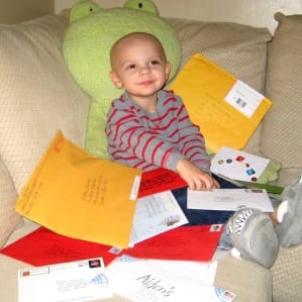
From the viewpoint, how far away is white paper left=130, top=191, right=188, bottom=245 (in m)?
0.95

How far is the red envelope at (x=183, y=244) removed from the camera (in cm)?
90

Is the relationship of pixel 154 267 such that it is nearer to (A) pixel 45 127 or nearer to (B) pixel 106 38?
(A) pixel 45 127

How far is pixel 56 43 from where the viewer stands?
4.36 feet

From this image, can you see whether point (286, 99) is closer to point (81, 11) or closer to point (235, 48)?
point (235, 48)

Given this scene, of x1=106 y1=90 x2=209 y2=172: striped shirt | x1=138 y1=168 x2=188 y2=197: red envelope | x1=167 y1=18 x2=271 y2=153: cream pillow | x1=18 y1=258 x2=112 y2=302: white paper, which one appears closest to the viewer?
x1=18 y1=258 x2=112 y2=302: white paper

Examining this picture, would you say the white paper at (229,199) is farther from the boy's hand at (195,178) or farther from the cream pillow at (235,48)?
the cream pillow at (235,48)

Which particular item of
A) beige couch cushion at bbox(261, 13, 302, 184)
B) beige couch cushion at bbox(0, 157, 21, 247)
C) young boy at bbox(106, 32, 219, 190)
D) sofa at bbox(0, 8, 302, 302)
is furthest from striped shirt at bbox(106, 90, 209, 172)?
beige couch cushion at bbox(0, 157, 21, 247)

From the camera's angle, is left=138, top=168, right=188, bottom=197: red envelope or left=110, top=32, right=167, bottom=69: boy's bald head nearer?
left=138, top=168, right=188, bottom=197: red envelope

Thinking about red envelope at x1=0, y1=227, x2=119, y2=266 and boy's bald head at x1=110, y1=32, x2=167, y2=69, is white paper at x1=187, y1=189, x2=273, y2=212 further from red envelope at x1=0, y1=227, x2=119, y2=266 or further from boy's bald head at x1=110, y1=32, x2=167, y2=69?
boy's bald head at x1=110, y1=32, x2=167, y2=69

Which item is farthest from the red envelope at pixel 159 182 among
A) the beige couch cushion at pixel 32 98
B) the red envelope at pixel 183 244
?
the beige couch cushion at pixel 32 98

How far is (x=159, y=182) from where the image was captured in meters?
1.10

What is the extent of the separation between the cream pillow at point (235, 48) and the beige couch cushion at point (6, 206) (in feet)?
2.24

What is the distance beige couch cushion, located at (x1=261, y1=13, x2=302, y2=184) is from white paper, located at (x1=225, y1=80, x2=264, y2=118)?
0.17ft

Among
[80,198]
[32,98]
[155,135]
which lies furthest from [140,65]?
[80,198]
